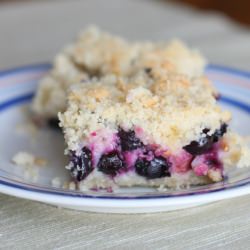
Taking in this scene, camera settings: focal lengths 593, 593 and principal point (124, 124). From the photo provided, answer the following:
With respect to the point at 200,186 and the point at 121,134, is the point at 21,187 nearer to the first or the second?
the point at 121,134

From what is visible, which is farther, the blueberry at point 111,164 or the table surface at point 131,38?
the blueberry at point 111,164

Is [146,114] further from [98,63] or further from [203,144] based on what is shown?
[98,63]

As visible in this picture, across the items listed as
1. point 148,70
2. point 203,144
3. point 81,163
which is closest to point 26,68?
point 148,70

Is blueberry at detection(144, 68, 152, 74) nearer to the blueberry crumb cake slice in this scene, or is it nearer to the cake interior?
the blueberry crumb cake slice

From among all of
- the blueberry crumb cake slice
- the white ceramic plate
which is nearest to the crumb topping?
the blueberry crumb cake slice

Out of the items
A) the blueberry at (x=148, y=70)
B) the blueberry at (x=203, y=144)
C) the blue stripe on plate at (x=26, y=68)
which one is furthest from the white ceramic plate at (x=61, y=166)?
the blueberry at (x=148, y=70)

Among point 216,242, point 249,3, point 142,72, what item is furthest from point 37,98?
point 249,3

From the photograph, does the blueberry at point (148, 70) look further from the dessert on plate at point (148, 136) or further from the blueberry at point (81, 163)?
the blueberry at point (81, 163)
